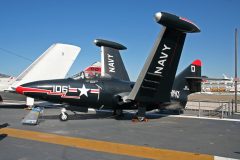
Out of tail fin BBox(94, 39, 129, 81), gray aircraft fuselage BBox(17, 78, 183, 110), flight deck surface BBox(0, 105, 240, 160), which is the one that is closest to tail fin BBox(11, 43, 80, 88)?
tail fin BBox(94, 39, 129, 81)

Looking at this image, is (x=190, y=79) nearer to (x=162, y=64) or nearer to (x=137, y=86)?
(x=162, y=64)

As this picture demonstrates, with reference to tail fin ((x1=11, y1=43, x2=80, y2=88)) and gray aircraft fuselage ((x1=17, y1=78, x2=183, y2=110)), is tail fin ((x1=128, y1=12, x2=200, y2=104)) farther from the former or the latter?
tail fin ((x1=11, y1=43, x2=80, y2=88))

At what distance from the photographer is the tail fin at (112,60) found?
1919 centimetres

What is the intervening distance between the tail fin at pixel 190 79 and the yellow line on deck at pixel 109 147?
10.0 metres

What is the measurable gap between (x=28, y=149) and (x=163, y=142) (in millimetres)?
4220

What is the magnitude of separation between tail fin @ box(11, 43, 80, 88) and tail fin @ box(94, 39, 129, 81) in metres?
3.72

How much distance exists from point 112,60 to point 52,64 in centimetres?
553

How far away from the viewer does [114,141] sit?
8680 millimetres

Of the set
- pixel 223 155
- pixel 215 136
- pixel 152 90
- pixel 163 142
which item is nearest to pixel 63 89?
pixel 152 90

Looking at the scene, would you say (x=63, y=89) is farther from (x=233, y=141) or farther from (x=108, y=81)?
(x=233, y=141)

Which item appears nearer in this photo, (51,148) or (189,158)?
(189,158)

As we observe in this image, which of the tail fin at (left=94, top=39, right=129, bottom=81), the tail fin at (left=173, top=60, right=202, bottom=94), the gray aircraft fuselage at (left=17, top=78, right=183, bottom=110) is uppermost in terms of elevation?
the tail fin at (left=94, top=39, right=129, bottom=81)

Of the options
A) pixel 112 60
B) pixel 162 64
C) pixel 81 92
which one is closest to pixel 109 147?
pixel 81 92

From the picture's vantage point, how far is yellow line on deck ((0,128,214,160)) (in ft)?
22.7
